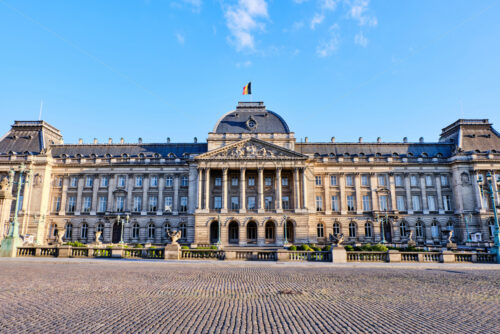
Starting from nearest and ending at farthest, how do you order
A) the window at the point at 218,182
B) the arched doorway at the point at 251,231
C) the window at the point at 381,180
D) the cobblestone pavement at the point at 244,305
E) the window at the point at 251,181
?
the cobblestone pavement at the point at 244,305, the arched doorway at the point at 251,231, the window at the point at 251,181, the window at the point at 218,182, the window at the point at 381,180

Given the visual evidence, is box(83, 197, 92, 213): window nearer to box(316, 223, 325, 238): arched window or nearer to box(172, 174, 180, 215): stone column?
box(172, 174, 180, 215): stone column

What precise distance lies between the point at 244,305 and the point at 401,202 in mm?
53676

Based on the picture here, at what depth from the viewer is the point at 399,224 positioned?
54.9 m

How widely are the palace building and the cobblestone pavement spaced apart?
121ft

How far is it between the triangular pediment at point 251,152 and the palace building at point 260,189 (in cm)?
17

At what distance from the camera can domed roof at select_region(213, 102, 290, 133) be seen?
56062mm

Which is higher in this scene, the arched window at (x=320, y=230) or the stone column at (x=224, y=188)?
the stone column at (x=224, y=188)

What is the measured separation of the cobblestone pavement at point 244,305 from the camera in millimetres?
7598

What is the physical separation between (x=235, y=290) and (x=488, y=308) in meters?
8.58

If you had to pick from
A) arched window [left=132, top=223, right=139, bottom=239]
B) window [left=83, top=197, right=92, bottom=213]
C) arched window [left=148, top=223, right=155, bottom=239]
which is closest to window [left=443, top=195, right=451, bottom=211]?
arched window [left=148, top=223, right=155, bottom=239]

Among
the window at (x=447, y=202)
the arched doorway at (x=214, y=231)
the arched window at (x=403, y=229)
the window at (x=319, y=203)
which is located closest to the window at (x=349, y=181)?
the window at (x=319, y=203)

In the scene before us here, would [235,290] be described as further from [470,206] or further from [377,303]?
[470,206]

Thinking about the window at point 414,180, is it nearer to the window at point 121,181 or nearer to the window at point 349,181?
the window at point 349,181

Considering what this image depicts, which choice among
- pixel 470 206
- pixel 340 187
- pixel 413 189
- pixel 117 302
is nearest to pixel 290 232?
pixel 340 187
